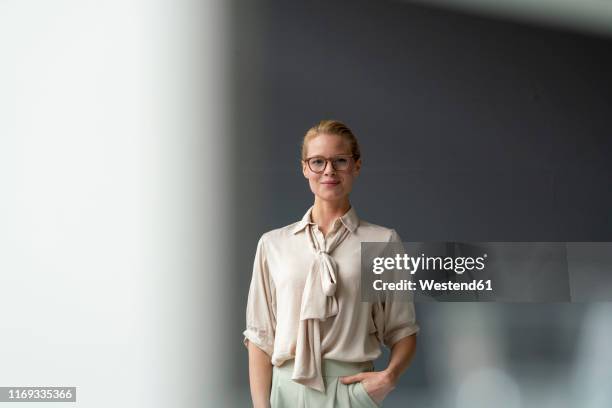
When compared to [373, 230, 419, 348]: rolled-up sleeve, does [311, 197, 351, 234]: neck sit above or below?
above

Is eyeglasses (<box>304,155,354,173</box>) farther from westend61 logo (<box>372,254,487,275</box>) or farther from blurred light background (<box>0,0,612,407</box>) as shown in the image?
westend61 logo (<box>372,254,487,275</box>)

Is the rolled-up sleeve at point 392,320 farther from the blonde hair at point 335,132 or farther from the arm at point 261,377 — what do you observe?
the blonde hair at point 335,132

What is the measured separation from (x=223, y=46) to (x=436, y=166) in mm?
863

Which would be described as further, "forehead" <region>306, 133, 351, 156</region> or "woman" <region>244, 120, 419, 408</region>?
"forehead" <region>306, 133, 351, 156</region>

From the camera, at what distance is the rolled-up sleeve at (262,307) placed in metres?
2.38

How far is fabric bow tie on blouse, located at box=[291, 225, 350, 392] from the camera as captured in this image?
7.43 ft

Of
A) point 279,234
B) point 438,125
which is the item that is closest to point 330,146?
point 279,234

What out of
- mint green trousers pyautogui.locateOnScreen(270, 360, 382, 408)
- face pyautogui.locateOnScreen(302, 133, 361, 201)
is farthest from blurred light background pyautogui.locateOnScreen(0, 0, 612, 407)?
mint green trousers pyautogui.locateOnScreen(270, 360, 382, 408)

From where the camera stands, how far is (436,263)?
2.56m

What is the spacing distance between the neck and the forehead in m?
0.15

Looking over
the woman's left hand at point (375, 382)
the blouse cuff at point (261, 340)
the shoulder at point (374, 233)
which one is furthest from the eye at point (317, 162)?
the woman's left hand at point (375, 382)

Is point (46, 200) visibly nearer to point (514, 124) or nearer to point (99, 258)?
point (99, 258)

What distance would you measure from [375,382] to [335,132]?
30.1 inches

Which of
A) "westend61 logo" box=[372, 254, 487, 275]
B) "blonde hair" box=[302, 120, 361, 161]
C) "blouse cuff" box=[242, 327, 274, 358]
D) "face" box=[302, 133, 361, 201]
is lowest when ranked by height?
"blouse cuff" box=[242, 327, 274, 358]
